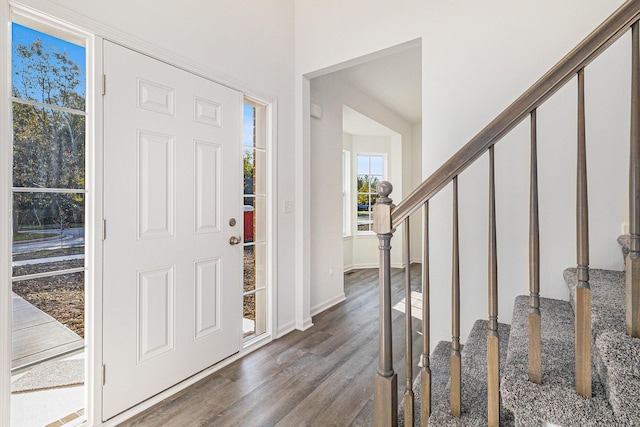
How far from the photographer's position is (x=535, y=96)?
977 millimetres

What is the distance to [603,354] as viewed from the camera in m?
0.85

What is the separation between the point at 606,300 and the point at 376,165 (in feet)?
16.6

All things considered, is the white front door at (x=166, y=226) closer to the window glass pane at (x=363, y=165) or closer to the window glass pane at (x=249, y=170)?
the window glass pane at (x=249, y=170)

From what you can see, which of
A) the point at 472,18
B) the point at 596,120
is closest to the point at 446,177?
the point at 596,120

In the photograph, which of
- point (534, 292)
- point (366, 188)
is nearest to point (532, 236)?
point (534, 292)

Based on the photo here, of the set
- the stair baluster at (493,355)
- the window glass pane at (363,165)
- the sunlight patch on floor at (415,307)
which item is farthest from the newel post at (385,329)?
the window glass pane at (363,165)

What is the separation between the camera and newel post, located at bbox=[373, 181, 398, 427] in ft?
4.20

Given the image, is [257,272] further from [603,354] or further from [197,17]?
[603,354]

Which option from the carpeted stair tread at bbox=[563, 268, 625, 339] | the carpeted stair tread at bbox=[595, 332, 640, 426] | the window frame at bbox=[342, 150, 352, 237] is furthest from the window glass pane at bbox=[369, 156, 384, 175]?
the carpeted stair tread at bbox=[595, 332, 640, 426]

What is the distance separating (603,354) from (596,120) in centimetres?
146

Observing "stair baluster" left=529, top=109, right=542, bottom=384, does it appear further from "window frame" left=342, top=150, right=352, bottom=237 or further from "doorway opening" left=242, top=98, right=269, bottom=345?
"window frame" left=342, top=150, right=352, bottom=237

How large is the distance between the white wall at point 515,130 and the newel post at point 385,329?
106 cm

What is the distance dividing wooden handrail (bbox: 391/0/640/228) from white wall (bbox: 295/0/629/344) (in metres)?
1.08

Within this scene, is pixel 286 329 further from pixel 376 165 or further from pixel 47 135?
pixel 376 165
